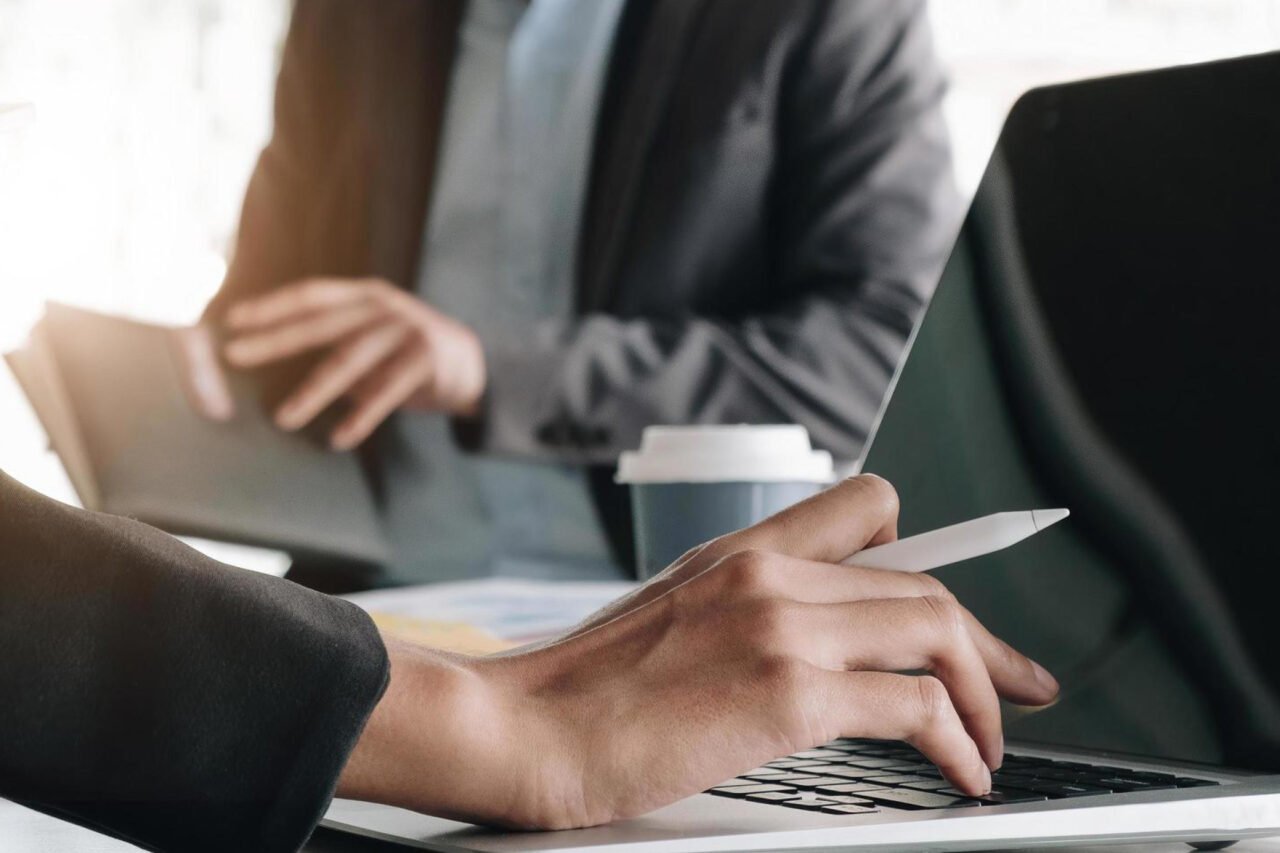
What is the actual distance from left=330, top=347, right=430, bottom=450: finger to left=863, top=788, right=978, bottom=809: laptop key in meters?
1.42

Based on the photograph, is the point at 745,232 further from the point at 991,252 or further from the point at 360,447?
the point at 991,252

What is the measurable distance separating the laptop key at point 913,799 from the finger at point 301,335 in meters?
1.49

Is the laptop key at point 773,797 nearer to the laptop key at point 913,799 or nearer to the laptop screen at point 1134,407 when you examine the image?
the laptop key at point 913,799

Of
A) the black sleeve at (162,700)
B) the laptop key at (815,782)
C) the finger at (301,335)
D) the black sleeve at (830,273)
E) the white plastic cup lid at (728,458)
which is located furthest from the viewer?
the finger at (301,335)

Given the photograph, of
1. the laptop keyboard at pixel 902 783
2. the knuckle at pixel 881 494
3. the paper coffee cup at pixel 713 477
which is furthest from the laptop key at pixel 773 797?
the paper coffee cup at pixel 713 477

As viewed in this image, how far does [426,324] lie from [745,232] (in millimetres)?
437

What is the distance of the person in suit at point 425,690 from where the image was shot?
0.31 metres

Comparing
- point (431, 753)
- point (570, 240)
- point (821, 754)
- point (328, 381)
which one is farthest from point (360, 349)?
point (431, 753)

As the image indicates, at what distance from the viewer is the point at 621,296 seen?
5.80 feet

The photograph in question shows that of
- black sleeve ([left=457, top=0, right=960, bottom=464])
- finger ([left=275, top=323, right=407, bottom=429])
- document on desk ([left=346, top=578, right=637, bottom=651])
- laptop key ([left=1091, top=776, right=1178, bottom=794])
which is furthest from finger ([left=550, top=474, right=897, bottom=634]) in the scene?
finger ([left=275, top=323, right=407, bottom=429])

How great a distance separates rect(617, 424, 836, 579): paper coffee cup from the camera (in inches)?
25.3

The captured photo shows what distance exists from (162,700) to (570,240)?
1532 mm

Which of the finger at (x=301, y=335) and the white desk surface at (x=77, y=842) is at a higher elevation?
the white desk surface at (x=77, y=842)

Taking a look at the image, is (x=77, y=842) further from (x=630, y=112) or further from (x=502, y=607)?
(x=630, y=112)
